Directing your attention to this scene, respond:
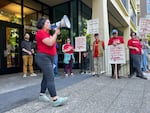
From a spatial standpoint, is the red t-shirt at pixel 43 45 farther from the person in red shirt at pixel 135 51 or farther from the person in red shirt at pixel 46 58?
the person in red shirt at pixel 135 51

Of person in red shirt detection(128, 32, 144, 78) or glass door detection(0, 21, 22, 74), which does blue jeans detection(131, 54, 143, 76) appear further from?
glass door detection(0, 21, 22, 74)

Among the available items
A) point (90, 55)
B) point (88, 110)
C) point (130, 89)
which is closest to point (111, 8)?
point (90, 55)

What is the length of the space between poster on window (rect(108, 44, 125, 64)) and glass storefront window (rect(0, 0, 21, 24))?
4608 mm

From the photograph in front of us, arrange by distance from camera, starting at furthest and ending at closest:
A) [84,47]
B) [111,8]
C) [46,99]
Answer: [111,8]
[84,47]
[46,99]

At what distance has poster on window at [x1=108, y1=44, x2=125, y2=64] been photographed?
11.3 metres

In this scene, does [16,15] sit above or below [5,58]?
above

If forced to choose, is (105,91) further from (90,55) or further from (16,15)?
(16,15)

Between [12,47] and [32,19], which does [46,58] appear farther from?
[32,19]

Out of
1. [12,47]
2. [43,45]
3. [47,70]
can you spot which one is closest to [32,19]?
[12,47]

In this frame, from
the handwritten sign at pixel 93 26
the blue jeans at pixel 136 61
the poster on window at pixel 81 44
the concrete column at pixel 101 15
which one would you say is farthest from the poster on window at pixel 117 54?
the concrete column at pixel 101 15

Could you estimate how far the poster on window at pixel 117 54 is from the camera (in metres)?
11.3

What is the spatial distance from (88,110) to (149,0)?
7114 centimetres

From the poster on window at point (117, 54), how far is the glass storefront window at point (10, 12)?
4608 millimetres

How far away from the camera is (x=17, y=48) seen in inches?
528
